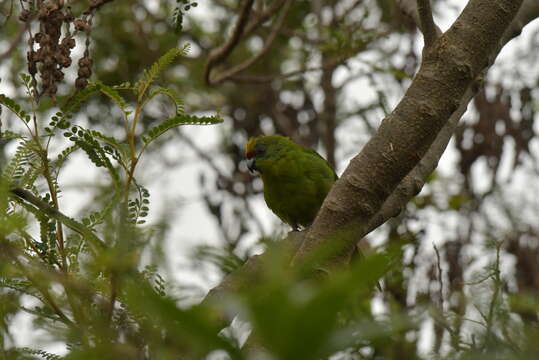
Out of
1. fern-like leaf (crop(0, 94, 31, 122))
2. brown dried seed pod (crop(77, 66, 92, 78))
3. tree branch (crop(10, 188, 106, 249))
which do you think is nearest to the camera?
tree branch (crop(10, 188, 106, 249))

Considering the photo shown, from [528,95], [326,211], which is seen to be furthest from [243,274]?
[528,95]

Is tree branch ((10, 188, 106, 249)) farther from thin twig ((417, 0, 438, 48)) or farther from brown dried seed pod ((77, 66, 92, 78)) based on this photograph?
thin twig ((417, 0, 438, 48))

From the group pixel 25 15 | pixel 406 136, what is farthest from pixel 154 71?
pixel 406 136

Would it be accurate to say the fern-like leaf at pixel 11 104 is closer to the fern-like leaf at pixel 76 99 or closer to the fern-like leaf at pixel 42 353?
the fern-like leaf at pixel 76 99

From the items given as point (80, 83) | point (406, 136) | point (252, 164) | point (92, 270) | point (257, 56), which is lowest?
point (92, 270)

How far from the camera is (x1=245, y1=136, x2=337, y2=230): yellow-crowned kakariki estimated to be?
4152 mm

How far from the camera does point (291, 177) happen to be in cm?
422

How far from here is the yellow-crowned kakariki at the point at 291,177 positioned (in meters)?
4.15

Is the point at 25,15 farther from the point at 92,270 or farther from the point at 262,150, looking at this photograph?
the point at 262,150

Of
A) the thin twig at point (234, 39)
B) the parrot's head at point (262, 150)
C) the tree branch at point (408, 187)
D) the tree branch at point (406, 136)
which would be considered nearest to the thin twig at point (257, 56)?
the thin twig at point (234, 39)

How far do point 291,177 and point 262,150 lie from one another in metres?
0.37

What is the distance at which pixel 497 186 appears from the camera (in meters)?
4.66

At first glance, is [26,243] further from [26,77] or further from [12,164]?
[26,77]

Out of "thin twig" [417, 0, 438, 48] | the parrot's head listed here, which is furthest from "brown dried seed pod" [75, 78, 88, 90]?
the parrot's head
